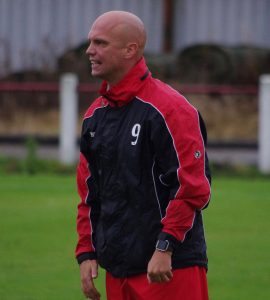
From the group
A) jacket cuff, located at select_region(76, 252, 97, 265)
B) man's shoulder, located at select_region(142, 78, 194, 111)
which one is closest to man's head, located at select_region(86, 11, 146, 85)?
man's shoulder, located at select_region(142, 78, 194, 111)

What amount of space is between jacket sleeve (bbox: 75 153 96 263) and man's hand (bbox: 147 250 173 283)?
553 millimetres

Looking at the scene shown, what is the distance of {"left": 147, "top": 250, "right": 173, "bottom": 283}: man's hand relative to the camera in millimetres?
5223

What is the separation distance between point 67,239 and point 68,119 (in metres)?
7.22

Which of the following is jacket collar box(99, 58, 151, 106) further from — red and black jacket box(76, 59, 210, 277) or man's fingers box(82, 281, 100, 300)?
man's fingers box(82, 281, 100, 300)

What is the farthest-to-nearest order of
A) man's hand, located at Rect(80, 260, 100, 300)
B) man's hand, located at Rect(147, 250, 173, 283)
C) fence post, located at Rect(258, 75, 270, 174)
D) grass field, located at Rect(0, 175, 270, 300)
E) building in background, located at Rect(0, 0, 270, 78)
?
1. building in background, located at Rect(0, 0, 270, 78)
2. fence post, located at Rect(258, 75, 270, 174)
3. grass field, located at Rect(0, 175, 270, 300)
4. man's hand, located at Rect(80, 260, 100, 300)
5. man's hand, located at Rect(147, 250, 173, 283)

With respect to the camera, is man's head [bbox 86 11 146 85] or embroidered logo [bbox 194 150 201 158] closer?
embroidered logo [bbox 194 150 201 158]

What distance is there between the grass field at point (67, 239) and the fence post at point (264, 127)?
4.42ft

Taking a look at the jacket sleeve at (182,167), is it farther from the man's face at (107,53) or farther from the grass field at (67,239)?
the grass field at (67,239)

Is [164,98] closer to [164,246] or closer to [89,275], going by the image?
[164,246]

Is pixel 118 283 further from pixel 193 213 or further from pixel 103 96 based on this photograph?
pixel 103 96

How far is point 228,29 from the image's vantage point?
2531 centimetres

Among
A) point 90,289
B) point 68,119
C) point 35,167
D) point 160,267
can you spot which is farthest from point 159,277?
point 68,119

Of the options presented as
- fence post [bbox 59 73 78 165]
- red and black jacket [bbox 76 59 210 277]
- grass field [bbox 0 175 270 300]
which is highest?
red and black jacket [bbox 76 59 210 277]

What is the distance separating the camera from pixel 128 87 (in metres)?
5.39
